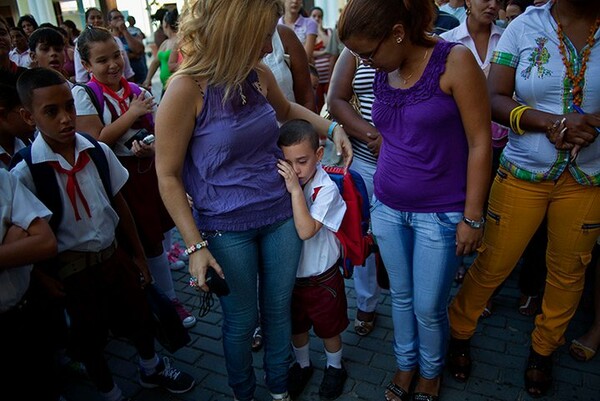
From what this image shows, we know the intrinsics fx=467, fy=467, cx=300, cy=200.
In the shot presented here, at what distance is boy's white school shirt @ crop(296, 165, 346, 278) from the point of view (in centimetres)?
226

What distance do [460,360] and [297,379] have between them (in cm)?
96

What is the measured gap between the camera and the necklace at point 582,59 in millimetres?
2088

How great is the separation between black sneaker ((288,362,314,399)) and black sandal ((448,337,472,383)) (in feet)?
2.78

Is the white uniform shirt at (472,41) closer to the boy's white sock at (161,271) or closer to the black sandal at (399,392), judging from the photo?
the black sandal at (399,392)

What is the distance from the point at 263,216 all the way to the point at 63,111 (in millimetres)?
1142

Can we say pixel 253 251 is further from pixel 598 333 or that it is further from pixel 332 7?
pixel 332 7

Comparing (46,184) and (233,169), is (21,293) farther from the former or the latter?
(233,169)

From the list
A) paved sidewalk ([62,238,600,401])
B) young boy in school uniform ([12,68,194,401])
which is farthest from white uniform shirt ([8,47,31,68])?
paved sidewalk ([62,238,600,401])

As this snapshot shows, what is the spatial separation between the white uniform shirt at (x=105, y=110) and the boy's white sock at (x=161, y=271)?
763mm

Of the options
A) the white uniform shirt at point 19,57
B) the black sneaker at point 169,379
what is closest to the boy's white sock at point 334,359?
the black sneaker at point 169,379

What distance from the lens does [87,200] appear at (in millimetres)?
2307

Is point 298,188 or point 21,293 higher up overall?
point 298,188

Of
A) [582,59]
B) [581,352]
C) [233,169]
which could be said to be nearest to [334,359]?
[233,169]

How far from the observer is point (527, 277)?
10.7 ft
